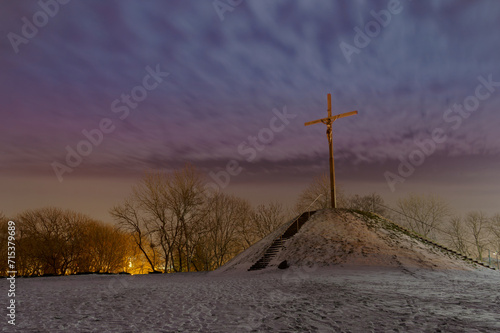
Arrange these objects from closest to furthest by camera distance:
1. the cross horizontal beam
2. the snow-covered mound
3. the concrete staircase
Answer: the snow-covered mound < the concrete staircase < the cross horizontal beam

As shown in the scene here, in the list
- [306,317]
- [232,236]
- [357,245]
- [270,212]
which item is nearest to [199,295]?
[306,317]

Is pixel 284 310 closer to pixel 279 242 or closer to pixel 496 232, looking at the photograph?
pixel 279 242

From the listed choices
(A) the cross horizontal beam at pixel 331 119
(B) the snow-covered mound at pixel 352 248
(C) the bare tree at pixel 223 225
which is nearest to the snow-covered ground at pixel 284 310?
(B) the snow-covered mound at pixel 352 248

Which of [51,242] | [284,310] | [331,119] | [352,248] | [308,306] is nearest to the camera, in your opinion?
[284,310]

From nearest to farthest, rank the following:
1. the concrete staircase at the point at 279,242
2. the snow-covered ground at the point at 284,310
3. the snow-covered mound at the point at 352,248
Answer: the snow-covered ground at the point at 284,310 → the snow-covered mound at the point at 352,248 → the concrete staircase at the point at 279,242

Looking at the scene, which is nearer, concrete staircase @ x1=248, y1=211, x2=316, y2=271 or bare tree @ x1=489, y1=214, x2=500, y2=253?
concrete staircase @ x1=248, y1=211, x2=316, y2=271

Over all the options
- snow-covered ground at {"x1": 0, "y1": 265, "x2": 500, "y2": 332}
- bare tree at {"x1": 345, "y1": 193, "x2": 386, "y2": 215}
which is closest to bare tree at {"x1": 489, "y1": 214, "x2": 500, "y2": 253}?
bare tree at {"x1": 345, "y1": 193, "x2": 386, "y2": 215}

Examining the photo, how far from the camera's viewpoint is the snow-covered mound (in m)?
20.8

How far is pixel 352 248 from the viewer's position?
874 inches

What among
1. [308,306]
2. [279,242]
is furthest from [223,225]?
[308,306]

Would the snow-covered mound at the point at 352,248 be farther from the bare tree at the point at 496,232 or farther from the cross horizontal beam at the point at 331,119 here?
the bare tree at the point at 496,232

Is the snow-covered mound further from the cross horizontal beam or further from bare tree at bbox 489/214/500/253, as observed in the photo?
bare tree at bbox 489/214/500/253

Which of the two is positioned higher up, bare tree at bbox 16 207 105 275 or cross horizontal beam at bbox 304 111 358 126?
cross horizontal beam at bbox 304 111 358 126

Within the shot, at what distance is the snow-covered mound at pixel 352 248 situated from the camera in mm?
20797
